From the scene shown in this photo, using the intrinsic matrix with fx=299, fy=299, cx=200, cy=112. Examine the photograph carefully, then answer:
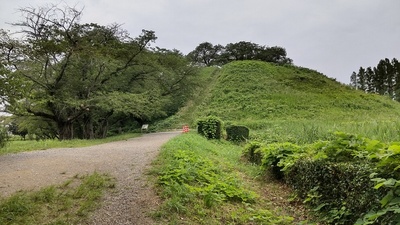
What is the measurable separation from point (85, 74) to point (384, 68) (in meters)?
43.7

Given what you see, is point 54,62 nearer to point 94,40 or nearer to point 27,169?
point 94,40

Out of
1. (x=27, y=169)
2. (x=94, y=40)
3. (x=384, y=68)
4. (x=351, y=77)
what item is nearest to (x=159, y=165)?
(x=27, y=169)

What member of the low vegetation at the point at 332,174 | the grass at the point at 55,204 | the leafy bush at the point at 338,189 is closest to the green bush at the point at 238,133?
the low vegetation at the point at 332,174

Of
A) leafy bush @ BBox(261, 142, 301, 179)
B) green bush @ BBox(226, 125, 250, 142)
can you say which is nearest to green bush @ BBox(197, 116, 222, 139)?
green bush @ BBox(226, 125, 250, 142)

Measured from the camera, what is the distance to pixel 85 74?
57.2 ft

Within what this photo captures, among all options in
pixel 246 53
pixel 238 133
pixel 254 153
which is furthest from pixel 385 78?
pixel 254 153

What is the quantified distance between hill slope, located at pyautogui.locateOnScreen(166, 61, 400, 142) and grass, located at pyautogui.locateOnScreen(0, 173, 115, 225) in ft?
53.8

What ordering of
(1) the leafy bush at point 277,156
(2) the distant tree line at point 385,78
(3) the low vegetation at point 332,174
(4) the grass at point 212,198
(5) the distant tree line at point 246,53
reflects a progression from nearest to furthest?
(3) the low vegetation at point 332,174 < (4) the grass at point 212,198 < (1) the leafy bush at point 277,156 < (2) the distant tree line at point 385,78 < (5) the distant tree line at point 246,53

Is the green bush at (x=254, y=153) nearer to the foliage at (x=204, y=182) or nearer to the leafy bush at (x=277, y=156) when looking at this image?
the leafy bush at (x=277, y=156)

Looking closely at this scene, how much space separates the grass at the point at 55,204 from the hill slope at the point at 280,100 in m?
16.4

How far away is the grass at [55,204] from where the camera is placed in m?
3.54

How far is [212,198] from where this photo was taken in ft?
14.5

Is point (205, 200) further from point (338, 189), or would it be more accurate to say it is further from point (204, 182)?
point (338, 189)

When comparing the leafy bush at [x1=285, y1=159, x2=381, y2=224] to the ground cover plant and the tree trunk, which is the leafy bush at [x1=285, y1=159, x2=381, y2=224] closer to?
the ground cover plant
